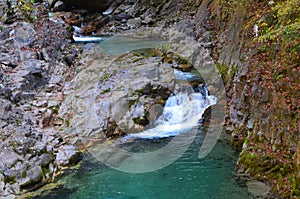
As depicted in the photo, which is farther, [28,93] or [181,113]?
[28,93]

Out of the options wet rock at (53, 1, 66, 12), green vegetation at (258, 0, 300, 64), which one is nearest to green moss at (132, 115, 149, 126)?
green vegetation at (258, 0, 300, 64)

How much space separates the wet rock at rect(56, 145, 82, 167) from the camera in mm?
8269

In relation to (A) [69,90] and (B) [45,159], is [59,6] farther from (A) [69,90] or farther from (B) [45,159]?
(B) [45,159]

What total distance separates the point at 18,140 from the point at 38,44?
654cm

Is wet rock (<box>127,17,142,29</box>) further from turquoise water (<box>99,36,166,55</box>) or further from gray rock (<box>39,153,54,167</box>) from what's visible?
gray rock (<box>39,153,54,167</box>)

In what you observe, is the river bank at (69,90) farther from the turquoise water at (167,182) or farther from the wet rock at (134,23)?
the wet rock at (134,23)

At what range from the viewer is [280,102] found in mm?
6934

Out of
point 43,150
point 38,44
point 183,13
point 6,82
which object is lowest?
point 43,150

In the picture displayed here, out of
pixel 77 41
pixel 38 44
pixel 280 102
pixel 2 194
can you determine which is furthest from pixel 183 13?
pixel 2 194

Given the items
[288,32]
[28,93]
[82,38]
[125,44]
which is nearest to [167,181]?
[288,32]

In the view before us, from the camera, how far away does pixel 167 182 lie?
7332mm

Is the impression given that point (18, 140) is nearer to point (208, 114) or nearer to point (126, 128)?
point (126, 128)

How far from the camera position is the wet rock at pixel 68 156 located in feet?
27.1

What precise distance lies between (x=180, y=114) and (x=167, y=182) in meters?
3.85
